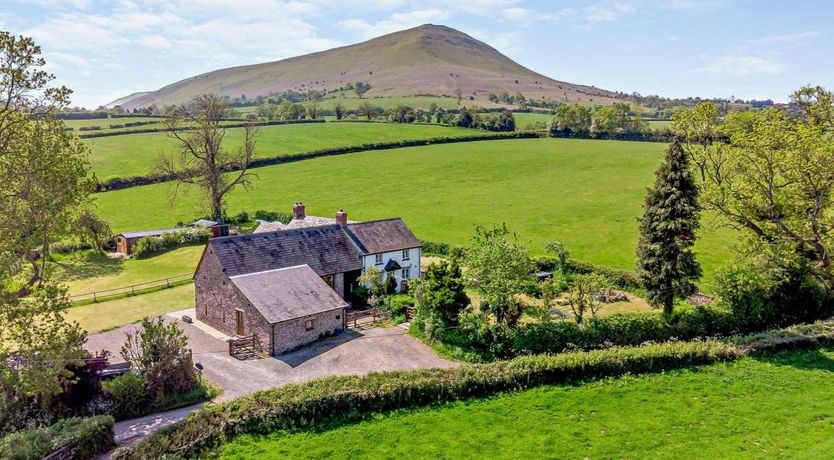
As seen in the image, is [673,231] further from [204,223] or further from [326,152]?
[326,152]

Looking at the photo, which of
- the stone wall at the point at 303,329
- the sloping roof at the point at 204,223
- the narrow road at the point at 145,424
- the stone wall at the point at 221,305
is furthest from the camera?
the sloping roof at the point at 204,223

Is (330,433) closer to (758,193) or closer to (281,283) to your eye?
(281,283)

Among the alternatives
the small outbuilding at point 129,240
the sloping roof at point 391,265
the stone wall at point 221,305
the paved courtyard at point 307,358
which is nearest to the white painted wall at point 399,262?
the sloping roof at point 391,265

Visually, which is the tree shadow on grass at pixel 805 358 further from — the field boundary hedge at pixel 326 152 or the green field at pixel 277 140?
the green field at pixel 277 140

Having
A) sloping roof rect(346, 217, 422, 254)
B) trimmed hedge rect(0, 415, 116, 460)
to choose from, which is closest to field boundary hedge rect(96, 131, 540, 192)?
sloping roof rect(346, 217, 422, 254)

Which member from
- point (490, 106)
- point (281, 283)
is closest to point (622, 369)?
point (281, 283)

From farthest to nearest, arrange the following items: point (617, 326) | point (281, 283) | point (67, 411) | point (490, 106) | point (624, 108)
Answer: point (490, 106) < point (624, 108) < point (281, 283) < point (617, 326) < point (67, 411)

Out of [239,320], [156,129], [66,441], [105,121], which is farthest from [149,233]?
[105,121]
